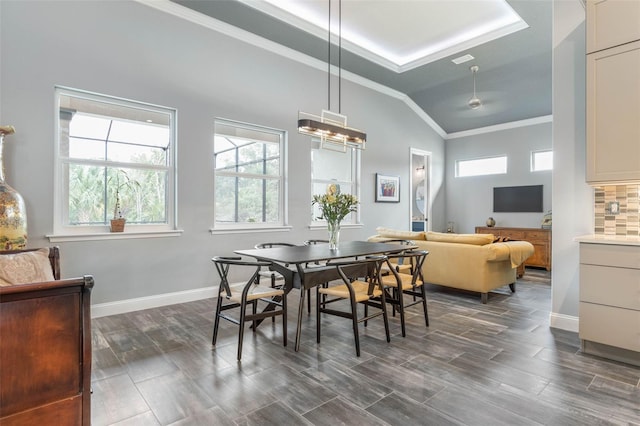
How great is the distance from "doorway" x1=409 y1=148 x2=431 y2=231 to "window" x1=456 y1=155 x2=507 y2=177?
3.00 feet

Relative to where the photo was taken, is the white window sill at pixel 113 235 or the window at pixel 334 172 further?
the window at pixel 334 172

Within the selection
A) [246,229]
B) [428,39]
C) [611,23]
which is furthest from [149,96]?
[611,23]

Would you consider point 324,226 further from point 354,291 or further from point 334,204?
point 354,291

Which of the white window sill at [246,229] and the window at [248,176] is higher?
the window at [248,176]

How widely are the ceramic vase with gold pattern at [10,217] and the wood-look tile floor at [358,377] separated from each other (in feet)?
3.45

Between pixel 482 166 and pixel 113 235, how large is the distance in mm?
7747

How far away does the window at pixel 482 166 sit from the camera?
784 cm

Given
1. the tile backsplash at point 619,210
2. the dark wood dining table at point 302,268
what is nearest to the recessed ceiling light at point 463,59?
the tile backsplash at point 619,210

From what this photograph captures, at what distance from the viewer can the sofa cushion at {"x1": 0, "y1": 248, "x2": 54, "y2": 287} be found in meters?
1.98

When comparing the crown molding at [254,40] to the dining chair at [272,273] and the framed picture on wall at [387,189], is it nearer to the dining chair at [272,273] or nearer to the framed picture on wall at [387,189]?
the framed picture on wall at [387,189]

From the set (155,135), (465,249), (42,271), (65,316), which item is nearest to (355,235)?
(465,249)

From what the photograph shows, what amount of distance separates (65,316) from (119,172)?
2856mm

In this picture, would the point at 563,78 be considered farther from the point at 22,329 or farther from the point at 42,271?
the point at 42,271

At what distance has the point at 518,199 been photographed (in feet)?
24.1
